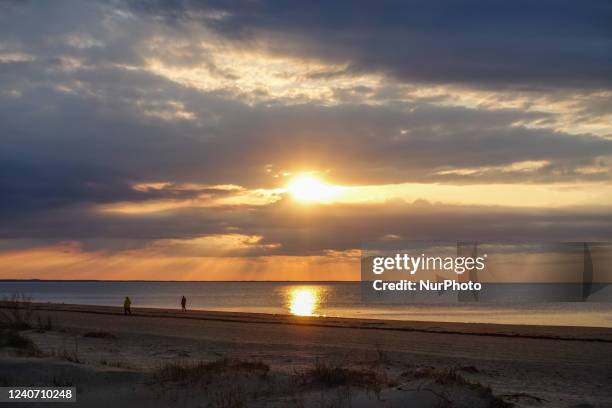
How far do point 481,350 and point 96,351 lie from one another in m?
15.3

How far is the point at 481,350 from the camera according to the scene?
2722 cm

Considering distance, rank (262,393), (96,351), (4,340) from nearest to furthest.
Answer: (262,393) < (4,340) < (96,351)

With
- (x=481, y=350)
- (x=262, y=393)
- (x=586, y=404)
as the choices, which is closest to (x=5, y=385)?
(x=262, y=393)

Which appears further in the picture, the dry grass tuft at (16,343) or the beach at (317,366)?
the dry grass tuft at (16,343)

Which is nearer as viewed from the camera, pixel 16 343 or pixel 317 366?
pixel 317 366

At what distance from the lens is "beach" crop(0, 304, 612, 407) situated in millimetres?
11852

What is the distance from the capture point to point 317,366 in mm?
13109

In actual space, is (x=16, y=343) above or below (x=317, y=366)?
below

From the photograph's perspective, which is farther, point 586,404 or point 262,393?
point 586,404

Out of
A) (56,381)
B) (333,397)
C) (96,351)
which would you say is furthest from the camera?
(96,351)

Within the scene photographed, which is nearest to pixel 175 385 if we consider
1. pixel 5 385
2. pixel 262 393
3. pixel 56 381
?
pixel 262 393

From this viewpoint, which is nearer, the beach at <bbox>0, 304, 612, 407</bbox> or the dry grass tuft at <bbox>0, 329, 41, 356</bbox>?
the beach at <bbox>0, 304, 612, 407</bbox>

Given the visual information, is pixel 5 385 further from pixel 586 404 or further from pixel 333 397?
pixel 586 404

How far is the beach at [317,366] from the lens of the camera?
1185 cm
